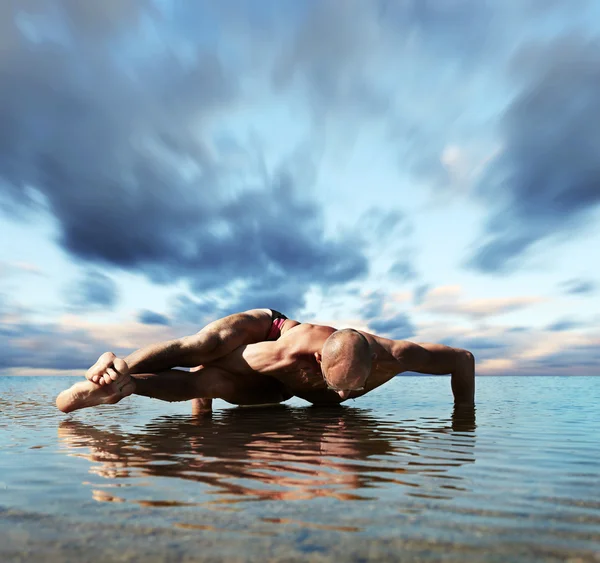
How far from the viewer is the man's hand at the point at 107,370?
5.60 m

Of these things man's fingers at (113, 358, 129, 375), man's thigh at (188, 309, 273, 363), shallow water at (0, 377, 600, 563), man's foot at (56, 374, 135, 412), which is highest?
man's thigh at (188, 309, 273, 363)

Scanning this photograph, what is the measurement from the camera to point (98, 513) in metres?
2.07

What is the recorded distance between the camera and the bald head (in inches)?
213

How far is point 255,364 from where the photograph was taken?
21.6ft

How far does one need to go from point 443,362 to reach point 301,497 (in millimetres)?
5358

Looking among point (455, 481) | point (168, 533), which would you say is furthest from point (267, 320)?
point (168, 533)

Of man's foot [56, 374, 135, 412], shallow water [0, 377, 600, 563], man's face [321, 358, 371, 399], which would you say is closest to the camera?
shallow water [0, 377, 600, 563]

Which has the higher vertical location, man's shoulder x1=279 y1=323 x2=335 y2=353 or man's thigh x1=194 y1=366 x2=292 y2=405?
man's shoulder x1=279 y1=323 x2=335 y2=353

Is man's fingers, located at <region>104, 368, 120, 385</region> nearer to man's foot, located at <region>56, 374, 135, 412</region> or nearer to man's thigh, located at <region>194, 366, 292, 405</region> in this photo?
man's foot, located at <region>56, 374, 135, 412</region>

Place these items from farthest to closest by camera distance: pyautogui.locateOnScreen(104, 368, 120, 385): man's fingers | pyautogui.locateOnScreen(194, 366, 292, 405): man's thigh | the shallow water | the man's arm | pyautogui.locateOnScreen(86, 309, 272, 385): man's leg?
pyautogui.locateOnScreen(194, 366, 292, 405): man's thigh < the man's arm < pyautogui.locateOnScreen(86, 309, 272, 385): man's leg < pyautogui.locateOnScreen(104, 368, 120, 385): man's fingers < the shallow water

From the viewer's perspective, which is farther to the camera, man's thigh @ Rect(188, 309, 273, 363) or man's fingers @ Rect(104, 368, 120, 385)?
man's thigh @ Rect(188, 309, 273, 363)

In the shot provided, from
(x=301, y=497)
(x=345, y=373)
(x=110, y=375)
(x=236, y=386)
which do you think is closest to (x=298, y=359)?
(x=345, y=373)

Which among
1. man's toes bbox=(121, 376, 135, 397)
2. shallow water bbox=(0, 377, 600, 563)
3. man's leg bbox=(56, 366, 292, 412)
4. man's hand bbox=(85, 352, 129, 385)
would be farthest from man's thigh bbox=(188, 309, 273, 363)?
shallow water bbox=(0, 377, 600, 563)

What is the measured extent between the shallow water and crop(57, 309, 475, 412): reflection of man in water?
1130 mm
